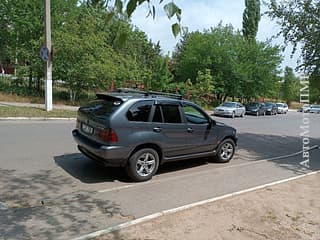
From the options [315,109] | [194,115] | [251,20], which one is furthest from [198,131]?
[315,109]

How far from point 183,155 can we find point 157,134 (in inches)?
40.8

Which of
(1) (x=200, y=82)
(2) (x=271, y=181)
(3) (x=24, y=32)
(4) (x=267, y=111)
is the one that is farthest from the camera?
(4) (x=267, y=111)

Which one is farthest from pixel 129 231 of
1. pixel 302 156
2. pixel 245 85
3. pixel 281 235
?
pixel 245 85

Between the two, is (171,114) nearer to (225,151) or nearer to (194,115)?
(194,115)

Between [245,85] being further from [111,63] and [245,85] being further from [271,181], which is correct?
[271,181]

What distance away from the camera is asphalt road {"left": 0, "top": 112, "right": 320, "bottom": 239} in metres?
4.20

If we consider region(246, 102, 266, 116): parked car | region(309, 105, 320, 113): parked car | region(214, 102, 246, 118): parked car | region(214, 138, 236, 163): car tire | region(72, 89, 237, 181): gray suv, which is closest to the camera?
region(72, 89, 237, 181): gray suv

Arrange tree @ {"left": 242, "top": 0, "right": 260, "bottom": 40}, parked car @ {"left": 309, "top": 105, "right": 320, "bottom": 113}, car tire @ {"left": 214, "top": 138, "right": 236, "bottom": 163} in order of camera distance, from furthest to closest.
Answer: parked car @ {"left": 309, "top": 105, "right": 320, "bottom": 113}
tree @ {"left": 242, "top": 0, "right": 260, "bottom": 40}
car tire @ {"left": 214, "top": 138, "right": 236, "bottom": 163}

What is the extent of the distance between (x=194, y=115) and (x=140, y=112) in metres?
1.69

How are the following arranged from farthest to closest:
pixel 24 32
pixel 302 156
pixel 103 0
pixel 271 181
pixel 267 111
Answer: pixel 267 111 < pixel 24 32 < pixel 302 156 < pixel 271 181 < pixel 103 0

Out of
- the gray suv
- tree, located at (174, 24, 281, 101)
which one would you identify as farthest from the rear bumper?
tree, located at (174, 24, 281, 101)

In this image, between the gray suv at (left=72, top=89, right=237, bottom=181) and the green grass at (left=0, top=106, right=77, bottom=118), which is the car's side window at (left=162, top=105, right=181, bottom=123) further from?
the green grass at (left=0, top=106, right=77, bottom=118)

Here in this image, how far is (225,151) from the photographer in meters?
8.24

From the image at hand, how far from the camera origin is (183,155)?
7.09 m
